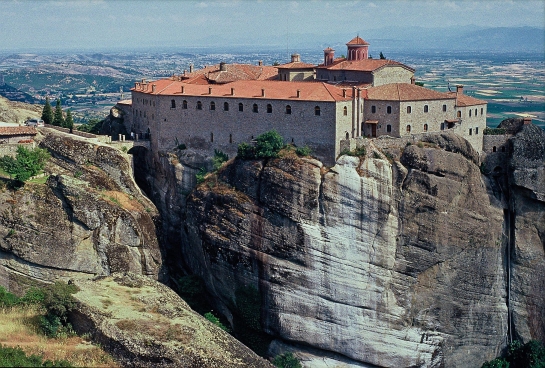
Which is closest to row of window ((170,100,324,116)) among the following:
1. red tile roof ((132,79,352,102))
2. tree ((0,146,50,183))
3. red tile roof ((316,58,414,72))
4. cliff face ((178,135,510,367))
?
red tile roof ((132,79,352,102))

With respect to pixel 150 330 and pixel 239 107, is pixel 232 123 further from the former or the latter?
pixel 150 330

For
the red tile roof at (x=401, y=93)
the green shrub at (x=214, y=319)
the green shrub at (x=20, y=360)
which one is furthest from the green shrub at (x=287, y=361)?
the green shrub at (x=20, y=360)

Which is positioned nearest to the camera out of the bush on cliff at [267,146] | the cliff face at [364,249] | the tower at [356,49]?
the cliff face at [364,249]

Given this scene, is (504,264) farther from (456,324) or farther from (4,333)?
(4,333)

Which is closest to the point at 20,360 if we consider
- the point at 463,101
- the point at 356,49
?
the point at 463,101

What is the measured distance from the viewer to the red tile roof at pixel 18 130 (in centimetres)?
6055

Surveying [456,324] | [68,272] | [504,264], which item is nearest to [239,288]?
[68,272]

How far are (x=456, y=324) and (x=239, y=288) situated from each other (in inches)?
633

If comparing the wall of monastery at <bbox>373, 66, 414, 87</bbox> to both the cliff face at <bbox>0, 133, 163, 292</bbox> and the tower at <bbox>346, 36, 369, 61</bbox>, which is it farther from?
the cliff face at <bbox>0, 133, 163, 292</bbox>

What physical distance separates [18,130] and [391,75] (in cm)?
2952

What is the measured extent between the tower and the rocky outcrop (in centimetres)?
3049

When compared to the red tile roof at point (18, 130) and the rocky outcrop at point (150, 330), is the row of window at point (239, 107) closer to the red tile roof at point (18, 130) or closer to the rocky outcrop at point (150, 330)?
the red tile roof at point (18, 130)

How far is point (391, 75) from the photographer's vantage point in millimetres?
62000

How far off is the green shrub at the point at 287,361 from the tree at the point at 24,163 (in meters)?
22.6
